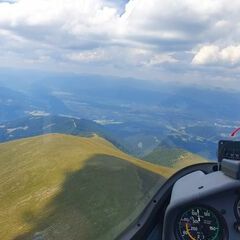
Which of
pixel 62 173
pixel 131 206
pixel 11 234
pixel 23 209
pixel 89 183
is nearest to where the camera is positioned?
pixel 131 206

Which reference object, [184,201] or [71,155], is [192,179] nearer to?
[184,201]

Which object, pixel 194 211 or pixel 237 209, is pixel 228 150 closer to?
pixel 237 209

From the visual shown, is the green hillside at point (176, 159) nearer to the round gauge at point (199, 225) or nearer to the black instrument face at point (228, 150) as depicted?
the black instrument face at point (228, 150)

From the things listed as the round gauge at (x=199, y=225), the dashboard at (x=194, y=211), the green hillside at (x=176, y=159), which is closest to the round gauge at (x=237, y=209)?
the dashboard at (x=194, y=211)

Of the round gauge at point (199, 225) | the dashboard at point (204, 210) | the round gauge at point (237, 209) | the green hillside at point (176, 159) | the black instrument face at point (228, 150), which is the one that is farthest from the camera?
the green hillside at point (176, 159)

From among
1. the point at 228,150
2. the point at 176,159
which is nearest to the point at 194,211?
the point at 228,150

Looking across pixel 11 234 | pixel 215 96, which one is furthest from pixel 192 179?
pixel 11 234

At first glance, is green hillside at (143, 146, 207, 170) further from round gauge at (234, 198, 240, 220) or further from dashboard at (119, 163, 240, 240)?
round gauge at (234, 198, 240, 220)

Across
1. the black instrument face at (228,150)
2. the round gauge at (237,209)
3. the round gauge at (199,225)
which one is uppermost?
the black instrument face at (228,150)

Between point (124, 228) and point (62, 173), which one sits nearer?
point (124, 228)
